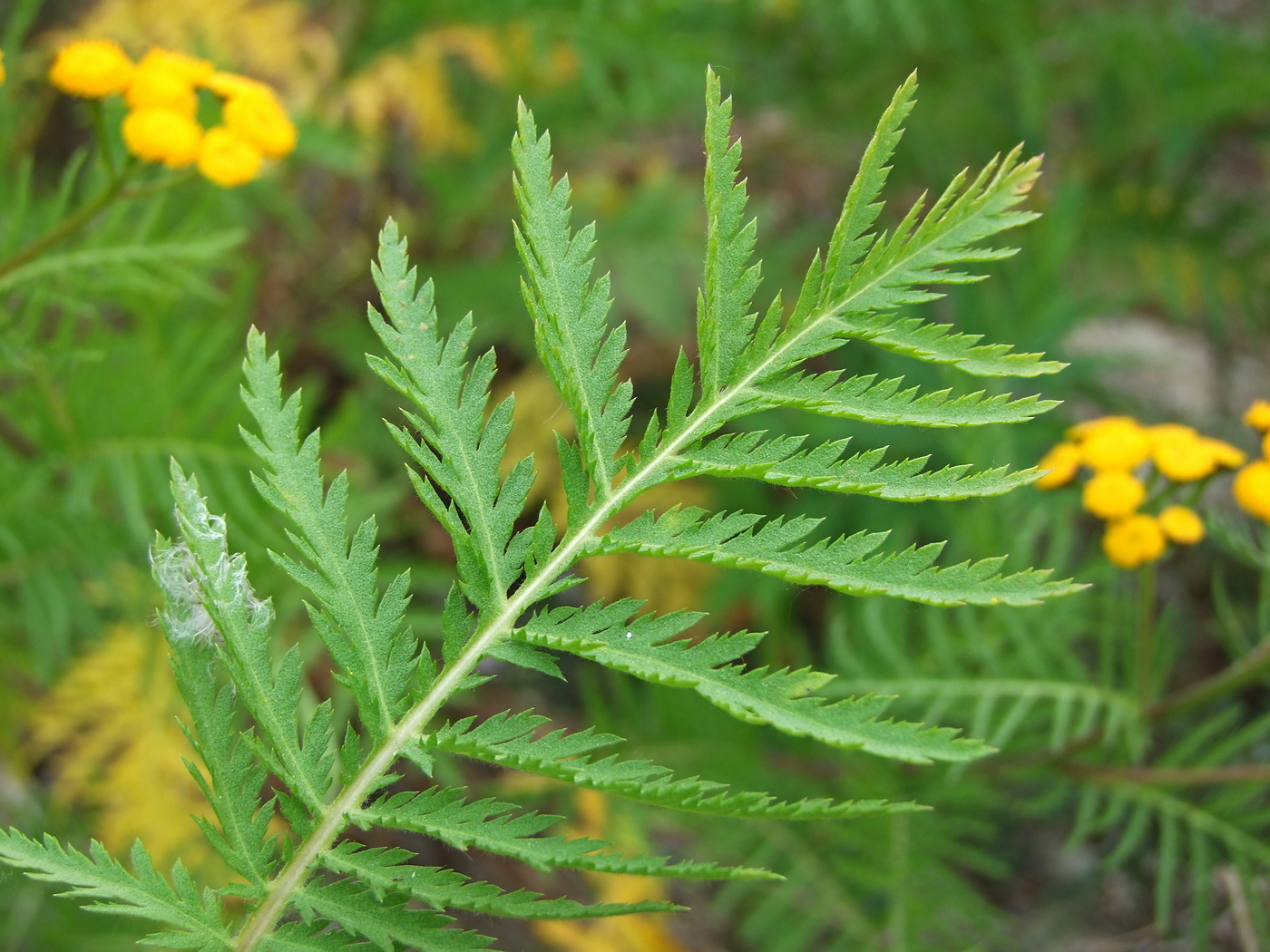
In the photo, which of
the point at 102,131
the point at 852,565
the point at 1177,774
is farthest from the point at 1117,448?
the point at 102,131

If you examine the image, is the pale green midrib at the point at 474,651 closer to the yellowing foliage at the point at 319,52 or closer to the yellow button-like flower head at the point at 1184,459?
the yellow button-like flower head at the point at 1184,459

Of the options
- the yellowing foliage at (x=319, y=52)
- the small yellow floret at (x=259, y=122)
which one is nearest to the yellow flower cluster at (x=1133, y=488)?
the small yellow floret at (x=259, y=122)

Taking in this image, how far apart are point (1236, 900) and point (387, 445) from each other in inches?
57.8

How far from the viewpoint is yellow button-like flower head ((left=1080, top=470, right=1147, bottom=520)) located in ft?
3.12

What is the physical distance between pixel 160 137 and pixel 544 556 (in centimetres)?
47

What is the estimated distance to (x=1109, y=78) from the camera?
7.26ft

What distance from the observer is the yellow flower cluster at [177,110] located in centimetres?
76

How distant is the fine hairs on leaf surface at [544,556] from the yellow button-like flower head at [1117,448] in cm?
49

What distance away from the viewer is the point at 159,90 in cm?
78

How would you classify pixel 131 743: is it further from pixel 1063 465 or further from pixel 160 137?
pixel 1063 465

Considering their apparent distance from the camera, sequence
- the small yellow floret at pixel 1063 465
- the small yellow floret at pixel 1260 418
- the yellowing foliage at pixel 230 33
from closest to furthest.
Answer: the small yellow floret at pixel 1260 418
the small yellow floret at pixel 1063 465
the yellowing foliage at pixel 230 33

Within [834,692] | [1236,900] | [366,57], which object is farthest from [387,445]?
[1236,900]

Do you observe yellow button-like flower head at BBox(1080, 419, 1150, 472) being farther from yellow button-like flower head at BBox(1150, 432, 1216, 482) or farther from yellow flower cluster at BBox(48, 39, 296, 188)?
yellow flower cluster at BBox(48, 39, 296, 188)

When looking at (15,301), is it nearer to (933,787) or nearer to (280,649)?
(280,649)
